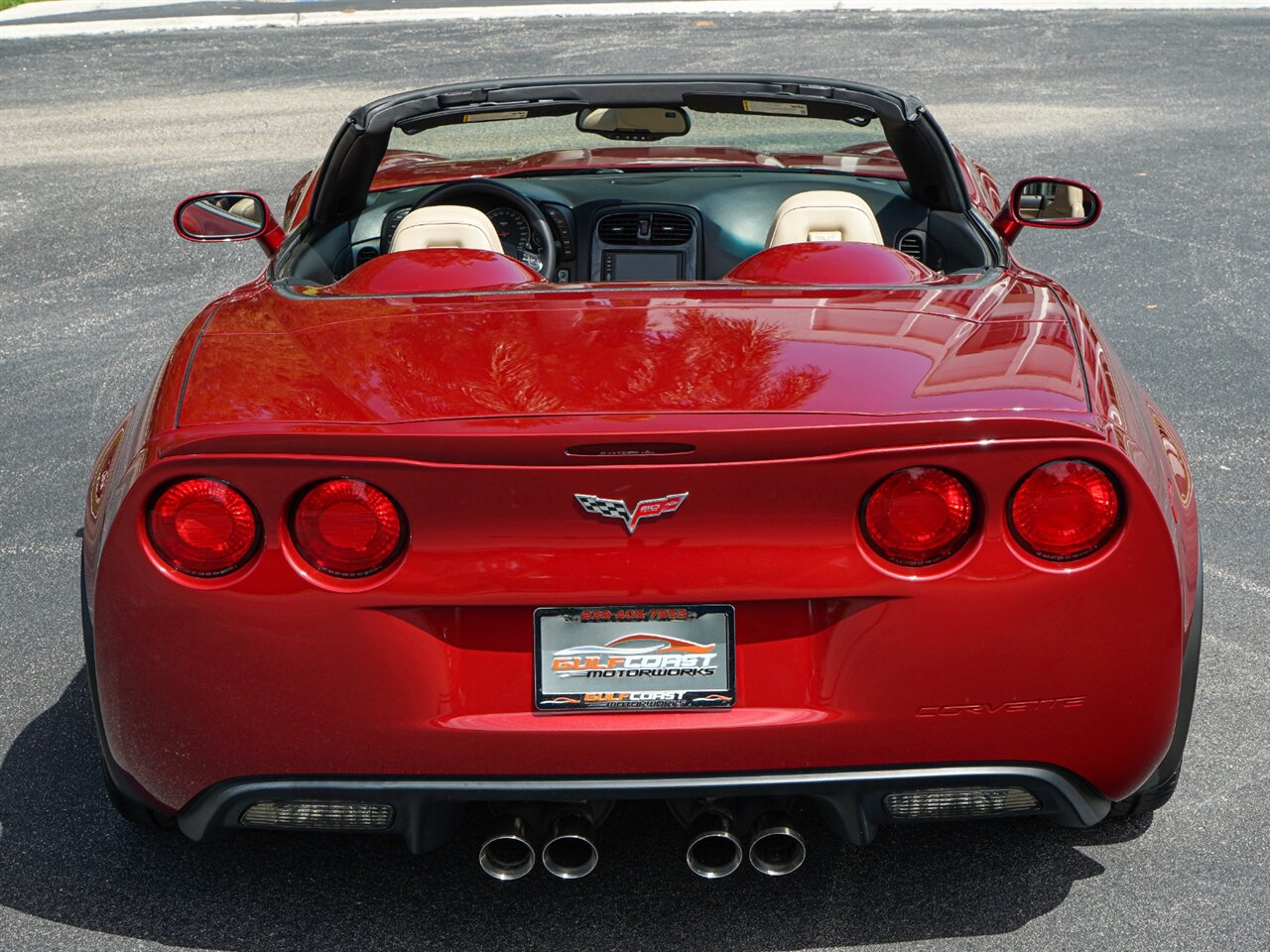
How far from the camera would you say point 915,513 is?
7.91 ft

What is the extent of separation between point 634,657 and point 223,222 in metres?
2.30

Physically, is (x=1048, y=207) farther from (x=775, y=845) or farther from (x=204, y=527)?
(x=204, y=527)

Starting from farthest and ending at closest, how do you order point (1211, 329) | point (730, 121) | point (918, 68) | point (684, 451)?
point (918, 68) < point (1211, 329) < point (730, 121) < point (684, 451)

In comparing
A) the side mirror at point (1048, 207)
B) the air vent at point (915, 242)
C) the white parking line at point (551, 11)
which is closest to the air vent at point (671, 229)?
the air vent at point (915, 242)

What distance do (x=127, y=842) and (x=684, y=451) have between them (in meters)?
1.63

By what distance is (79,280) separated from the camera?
7.59 metres

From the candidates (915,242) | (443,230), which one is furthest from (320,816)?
(915,242)

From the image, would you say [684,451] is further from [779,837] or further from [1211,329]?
[1211,329]

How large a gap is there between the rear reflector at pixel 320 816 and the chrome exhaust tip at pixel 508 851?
0.20 metres

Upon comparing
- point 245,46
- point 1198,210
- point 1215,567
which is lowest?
point 245,46

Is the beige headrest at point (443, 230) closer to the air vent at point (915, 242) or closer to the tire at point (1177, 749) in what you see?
the air vent at point (915, 242)

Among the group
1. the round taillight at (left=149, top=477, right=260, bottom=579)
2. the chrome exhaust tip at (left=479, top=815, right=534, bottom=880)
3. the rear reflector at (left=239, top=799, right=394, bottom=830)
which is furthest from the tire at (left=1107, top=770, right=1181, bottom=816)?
the round taillight at (left=149, top=477, right=260, bottom=579)

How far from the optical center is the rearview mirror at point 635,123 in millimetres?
4180

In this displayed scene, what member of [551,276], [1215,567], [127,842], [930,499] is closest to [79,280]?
[551,276]
